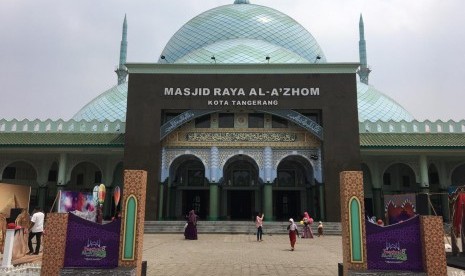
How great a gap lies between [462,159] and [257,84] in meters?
15.5

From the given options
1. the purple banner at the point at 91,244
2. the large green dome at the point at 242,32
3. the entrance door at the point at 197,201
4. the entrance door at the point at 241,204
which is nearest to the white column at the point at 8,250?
the purple banner at the point at 91,244

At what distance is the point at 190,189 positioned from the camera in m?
28.3

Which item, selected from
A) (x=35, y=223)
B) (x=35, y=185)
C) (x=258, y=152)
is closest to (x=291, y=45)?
(x=258, y=152)

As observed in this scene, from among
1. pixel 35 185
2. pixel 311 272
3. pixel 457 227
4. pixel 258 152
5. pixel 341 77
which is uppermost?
pixel 341 77

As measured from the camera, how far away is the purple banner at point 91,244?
7.86 m

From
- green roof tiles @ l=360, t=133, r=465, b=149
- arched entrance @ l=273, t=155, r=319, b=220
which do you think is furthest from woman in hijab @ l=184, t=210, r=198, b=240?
green roof tiles @ l=360, t=133, r=465, b=149

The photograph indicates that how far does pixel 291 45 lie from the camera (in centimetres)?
4012

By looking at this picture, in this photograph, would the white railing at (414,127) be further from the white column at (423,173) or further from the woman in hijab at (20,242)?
the woman in hijab at (20,242)

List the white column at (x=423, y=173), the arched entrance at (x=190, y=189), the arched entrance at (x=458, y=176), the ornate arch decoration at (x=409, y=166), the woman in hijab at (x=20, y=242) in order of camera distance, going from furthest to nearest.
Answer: the arched entrance at (x=458, y=176)
the arched entrance at (x=190, y=189)
the ornate arch decoration at (x=409, y=166)
the white column at (x=423, y=173)
the woman in hijab at (x=20, y=242)

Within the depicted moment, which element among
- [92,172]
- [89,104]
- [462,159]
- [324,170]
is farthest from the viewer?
[89,104]

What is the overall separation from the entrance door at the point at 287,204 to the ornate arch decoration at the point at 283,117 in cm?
574

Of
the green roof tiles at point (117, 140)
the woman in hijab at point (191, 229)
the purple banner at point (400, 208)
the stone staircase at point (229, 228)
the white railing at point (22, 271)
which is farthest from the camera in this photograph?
→ the green roof tiles at point (117, 140)

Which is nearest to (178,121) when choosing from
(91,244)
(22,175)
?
(22,175)

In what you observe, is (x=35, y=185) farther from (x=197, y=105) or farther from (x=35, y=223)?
(x=35, y=223)
